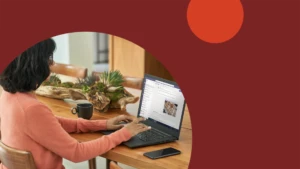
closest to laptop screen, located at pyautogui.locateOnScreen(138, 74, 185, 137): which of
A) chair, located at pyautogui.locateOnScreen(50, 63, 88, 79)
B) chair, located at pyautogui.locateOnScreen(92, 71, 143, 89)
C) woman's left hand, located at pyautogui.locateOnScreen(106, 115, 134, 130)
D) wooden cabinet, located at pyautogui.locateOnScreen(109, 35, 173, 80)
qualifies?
woman's left hand, located at pyautogui.locateOnScreen(106, 115, 134, 130)

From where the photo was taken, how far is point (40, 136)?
1.45m

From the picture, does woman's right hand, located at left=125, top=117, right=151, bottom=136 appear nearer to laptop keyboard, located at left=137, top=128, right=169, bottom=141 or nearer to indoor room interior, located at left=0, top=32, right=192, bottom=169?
laptop keyboard, located at left=137, top=128, right=169, bottom=141

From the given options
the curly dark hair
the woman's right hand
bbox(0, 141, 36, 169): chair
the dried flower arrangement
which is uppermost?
the curly dark hair

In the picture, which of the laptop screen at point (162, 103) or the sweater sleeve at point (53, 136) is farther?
the laptop screen at point (162, 103)

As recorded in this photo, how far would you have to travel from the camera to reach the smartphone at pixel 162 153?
148 centimetres

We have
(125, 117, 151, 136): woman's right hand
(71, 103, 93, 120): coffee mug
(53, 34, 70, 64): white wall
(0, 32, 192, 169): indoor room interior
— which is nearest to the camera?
(125, 117, 151, 136): woman's right hand

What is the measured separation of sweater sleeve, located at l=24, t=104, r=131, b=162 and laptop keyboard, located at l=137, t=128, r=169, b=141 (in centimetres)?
23

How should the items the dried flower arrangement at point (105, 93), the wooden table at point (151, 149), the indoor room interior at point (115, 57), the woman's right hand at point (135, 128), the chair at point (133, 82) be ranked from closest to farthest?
the wooden table at point (151, 149) < the woman's right hand at point (135, 128) < the dried flower arrangement at point (105, 93) < the chair at point (133, 82) < the indoor room interior at point (115, 57)

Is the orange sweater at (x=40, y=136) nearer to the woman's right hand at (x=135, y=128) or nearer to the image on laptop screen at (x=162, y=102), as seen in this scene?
the woman's right hand at (x=135, y=128)

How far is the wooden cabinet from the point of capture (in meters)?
4.20

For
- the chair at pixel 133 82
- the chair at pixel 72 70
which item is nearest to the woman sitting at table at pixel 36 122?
the chair at pixel 133 82

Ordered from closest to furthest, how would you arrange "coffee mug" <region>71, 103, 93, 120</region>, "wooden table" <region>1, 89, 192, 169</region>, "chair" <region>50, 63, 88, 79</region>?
"wooden table" <region>1, 89, 192, 169</region> → "coffee mug" <region>71, 103, 93, 120</region> → "chair" <region>50, 63, 88, 79</region>

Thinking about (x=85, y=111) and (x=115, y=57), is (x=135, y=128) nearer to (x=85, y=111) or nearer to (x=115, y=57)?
(x=85, y=111)

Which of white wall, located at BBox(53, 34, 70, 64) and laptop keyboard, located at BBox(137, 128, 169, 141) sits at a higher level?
white wall, located at BBox(53, 34, 70, 64)
